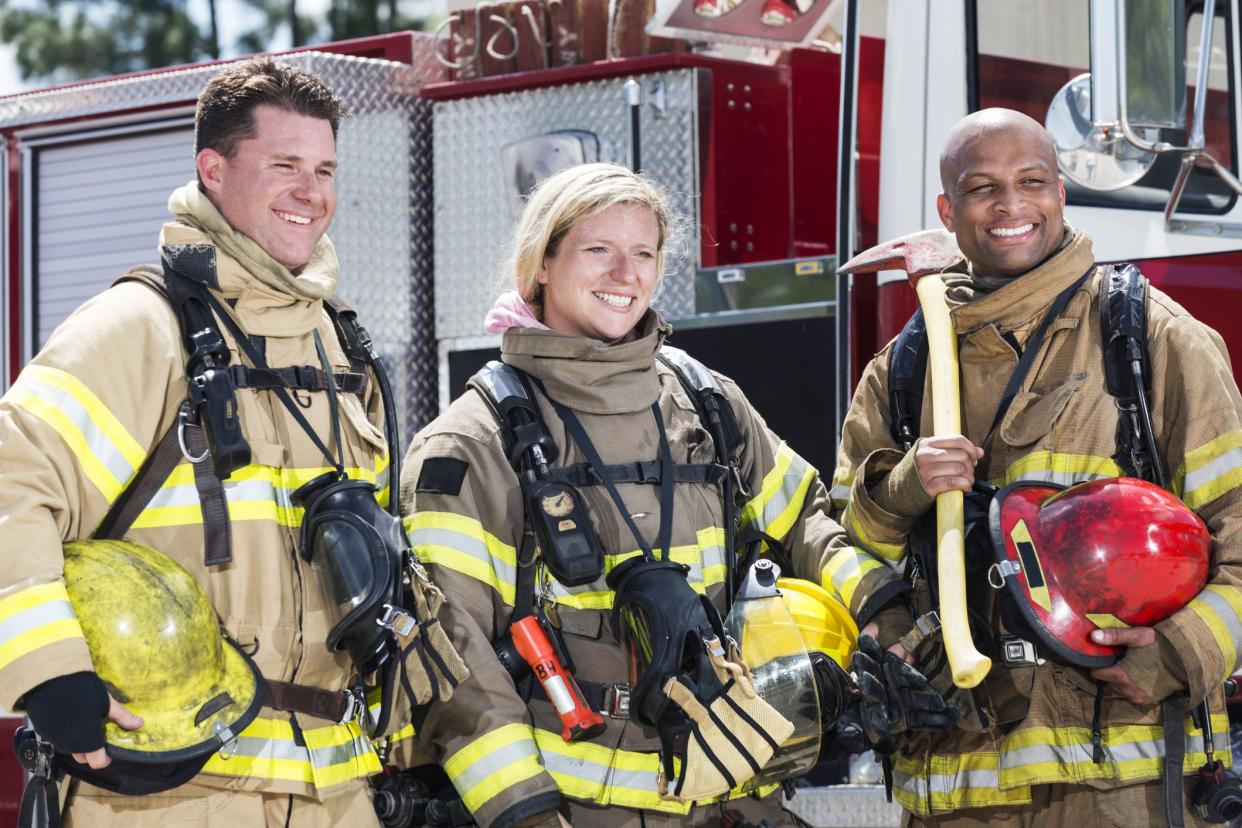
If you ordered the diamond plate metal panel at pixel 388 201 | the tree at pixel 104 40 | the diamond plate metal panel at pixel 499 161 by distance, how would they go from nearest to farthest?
the diamond plate metal panel at pixel 499 161
the diamond plate metal panel at pixel 388 201
the tree at pixel 104 40

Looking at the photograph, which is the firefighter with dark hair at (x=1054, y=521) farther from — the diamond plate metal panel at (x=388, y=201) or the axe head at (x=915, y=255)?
the diamond plate metal panel at (x=388, y=201)

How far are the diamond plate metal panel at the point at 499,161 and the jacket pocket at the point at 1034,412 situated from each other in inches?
63.1

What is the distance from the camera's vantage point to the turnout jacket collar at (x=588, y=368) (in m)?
3.11

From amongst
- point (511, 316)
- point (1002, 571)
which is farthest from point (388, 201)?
point (1002, 571)

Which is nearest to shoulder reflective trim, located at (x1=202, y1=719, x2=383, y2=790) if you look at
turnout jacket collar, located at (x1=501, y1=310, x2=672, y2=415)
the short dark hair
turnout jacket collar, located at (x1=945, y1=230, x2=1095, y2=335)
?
turnout jacket collar, located at (x1=501, y1=310, x2=672, y2=415)

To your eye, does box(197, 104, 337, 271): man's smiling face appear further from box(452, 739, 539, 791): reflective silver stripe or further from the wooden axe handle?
the wooden axe handle

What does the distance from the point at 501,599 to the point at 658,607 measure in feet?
1.09

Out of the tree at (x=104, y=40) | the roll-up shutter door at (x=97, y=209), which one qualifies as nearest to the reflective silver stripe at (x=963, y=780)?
the roll-up shutter door at (x=97, y=209)

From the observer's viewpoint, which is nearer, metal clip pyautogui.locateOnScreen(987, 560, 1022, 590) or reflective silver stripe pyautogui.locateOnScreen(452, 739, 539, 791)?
reflective silver stripe pyautogui.locateOnScreen(452, 739, 539, 791)

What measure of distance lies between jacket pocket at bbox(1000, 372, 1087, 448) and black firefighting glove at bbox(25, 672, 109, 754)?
1.83m

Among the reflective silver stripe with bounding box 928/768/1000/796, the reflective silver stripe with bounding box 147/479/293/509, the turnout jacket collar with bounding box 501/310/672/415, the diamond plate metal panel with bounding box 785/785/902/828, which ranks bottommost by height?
the diamond plate metal panel with bounding box 785/785/902/828

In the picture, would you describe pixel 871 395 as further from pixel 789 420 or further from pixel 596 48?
pixel 596 48

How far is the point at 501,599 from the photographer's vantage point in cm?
300

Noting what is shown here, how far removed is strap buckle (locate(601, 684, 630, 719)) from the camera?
9.71 feet
